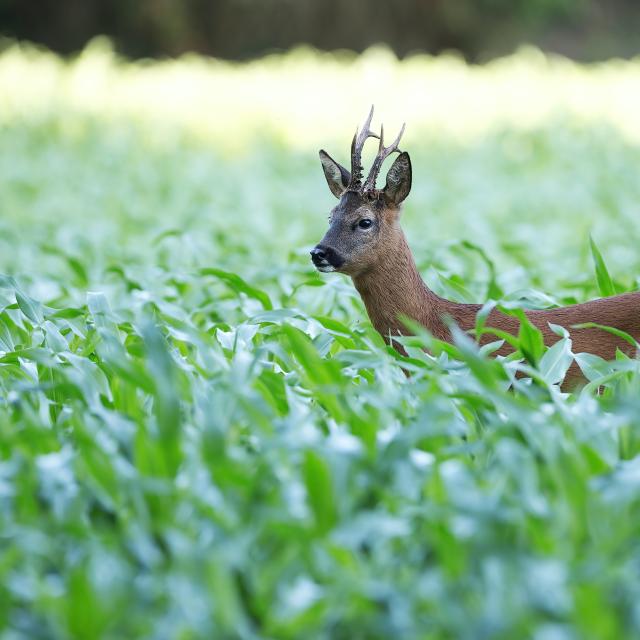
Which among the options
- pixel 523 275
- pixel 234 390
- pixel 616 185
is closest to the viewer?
pixel 234 390

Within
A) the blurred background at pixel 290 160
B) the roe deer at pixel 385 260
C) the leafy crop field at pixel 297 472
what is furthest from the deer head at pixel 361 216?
the blurred background at pixel 290 160

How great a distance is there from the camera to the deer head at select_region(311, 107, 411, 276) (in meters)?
3.68

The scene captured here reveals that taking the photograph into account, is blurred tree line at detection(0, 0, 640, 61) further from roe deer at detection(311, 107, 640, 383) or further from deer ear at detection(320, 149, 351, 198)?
roe deer at detection(311, 107, 640, 383)

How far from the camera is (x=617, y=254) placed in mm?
6117

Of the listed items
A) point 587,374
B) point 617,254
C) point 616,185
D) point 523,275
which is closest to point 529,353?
point 587,374

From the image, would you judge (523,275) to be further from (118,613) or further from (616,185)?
(616,185)

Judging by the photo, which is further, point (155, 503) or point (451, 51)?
point (451, 51)

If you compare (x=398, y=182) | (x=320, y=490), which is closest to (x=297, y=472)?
(x=320, y=490)

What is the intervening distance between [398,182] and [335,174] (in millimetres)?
220

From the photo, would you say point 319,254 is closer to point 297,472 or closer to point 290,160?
point 297,472

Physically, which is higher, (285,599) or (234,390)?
(234,390)

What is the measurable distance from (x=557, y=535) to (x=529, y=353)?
1048mm

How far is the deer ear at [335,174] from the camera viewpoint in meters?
3.87

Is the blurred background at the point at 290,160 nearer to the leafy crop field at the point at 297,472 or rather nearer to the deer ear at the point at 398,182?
the deer ear at the point at 398,182
